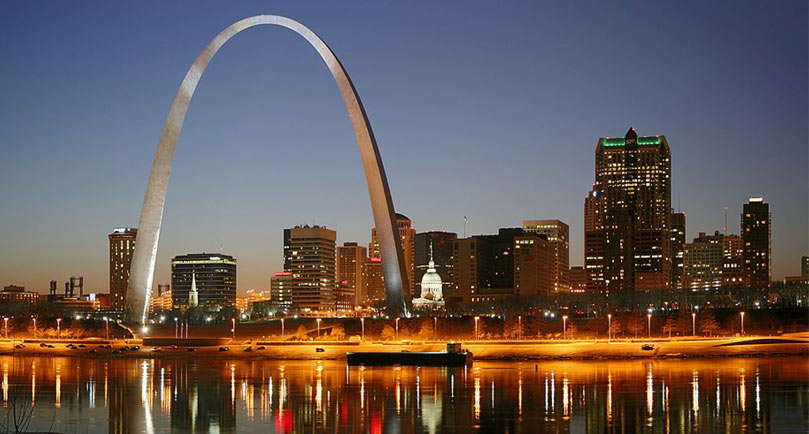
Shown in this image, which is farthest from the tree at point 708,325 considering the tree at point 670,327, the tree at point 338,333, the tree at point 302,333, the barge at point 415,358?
the barge at point 415,358

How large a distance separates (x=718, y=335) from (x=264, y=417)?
203ft

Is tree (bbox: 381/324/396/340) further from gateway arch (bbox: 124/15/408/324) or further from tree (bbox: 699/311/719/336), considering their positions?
tree (bbox: 699/311/719/336)

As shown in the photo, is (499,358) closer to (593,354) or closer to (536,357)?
(536,357)

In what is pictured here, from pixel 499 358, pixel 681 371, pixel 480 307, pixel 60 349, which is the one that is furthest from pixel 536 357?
pixel 480 307

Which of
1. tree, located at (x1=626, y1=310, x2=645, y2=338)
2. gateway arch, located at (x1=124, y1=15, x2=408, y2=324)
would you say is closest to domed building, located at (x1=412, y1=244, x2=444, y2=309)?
tree, located at (x1=626, y1=310, x2=645, y2=338)

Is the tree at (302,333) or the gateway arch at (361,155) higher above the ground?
the gateway arch at (361,155)

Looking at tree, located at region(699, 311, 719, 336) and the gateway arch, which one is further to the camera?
tree, located at region(699, 311, 719, 336)

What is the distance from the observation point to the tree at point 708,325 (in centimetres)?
8230

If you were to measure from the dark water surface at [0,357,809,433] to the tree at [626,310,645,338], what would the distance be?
3121 centimetres

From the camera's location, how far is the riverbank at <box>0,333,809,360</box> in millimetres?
63656

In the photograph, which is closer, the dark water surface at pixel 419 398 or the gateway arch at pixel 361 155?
the dark water surface at pixel 419 398

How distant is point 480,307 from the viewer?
509 feet

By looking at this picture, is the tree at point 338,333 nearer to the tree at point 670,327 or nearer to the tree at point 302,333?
the tree at point 302,333

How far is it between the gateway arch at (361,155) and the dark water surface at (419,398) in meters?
20.5
